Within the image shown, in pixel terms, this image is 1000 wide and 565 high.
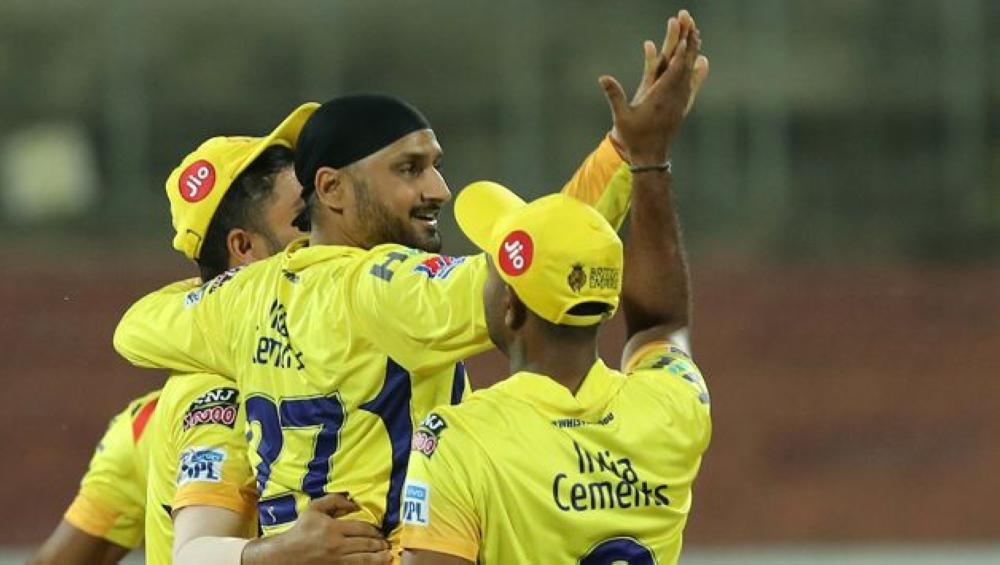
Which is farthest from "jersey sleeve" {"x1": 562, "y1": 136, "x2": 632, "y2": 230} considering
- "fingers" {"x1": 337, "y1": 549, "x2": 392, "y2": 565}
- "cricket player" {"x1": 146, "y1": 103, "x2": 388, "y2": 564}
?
"fingers" {"x1": 337, "y1": 549, "x2": 392, "y2": 565}

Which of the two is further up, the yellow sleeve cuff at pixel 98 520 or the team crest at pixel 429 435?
the team crest at pixel 429 435

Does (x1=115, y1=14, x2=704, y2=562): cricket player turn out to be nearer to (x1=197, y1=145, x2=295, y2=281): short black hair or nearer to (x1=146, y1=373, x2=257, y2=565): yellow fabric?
Answer: (x1=146, y1=373, x2=257, y2=565): yellow fabric

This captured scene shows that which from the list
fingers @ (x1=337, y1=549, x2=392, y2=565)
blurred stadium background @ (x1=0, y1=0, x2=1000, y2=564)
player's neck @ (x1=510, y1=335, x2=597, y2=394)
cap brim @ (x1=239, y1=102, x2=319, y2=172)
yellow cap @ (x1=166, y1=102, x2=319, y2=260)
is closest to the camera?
player's neck @ (x1=510, y1=335, x2=597, y2=394)

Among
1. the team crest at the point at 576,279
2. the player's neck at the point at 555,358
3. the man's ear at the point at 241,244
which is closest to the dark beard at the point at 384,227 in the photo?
the player's neck at the point at 555,358

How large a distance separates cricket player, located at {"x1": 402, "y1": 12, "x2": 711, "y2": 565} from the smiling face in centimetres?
33

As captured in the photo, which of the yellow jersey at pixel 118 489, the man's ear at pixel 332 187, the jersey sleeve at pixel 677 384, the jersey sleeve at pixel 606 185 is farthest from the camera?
the yellow jersey at pixel 118 489

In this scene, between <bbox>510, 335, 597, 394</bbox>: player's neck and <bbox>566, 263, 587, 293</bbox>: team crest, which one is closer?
<bbox>566, 263, 587, 293</bbox>: team crest

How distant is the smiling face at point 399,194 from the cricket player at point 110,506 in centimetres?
169

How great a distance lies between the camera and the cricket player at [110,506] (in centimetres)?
666

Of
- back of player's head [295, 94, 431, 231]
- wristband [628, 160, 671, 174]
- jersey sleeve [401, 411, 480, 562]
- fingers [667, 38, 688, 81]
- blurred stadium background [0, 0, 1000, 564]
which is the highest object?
fingers [667, 38, 688, 81]

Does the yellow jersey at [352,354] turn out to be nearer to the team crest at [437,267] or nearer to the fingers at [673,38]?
the team crest at [437,267]

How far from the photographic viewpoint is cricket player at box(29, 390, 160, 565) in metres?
6.66

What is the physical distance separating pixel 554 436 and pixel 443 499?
11.0 inches

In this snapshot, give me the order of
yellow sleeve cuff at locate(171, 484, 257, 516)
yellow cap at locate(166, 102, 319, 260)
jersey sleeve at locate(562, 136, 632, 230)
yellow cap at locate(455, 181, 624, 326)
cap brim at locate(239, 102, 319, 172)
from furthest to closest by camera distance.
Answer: yellow cap at locate(166, 102, 319, 260) < cap brim at locate(239, 102, 319, 172) < yellow sleeve cuff at locate(171, 484, 257, 516) < jersey sleeve at locate(562, 136, 632, 230) < yellow cap at locate(455, 181, 624, 326)
